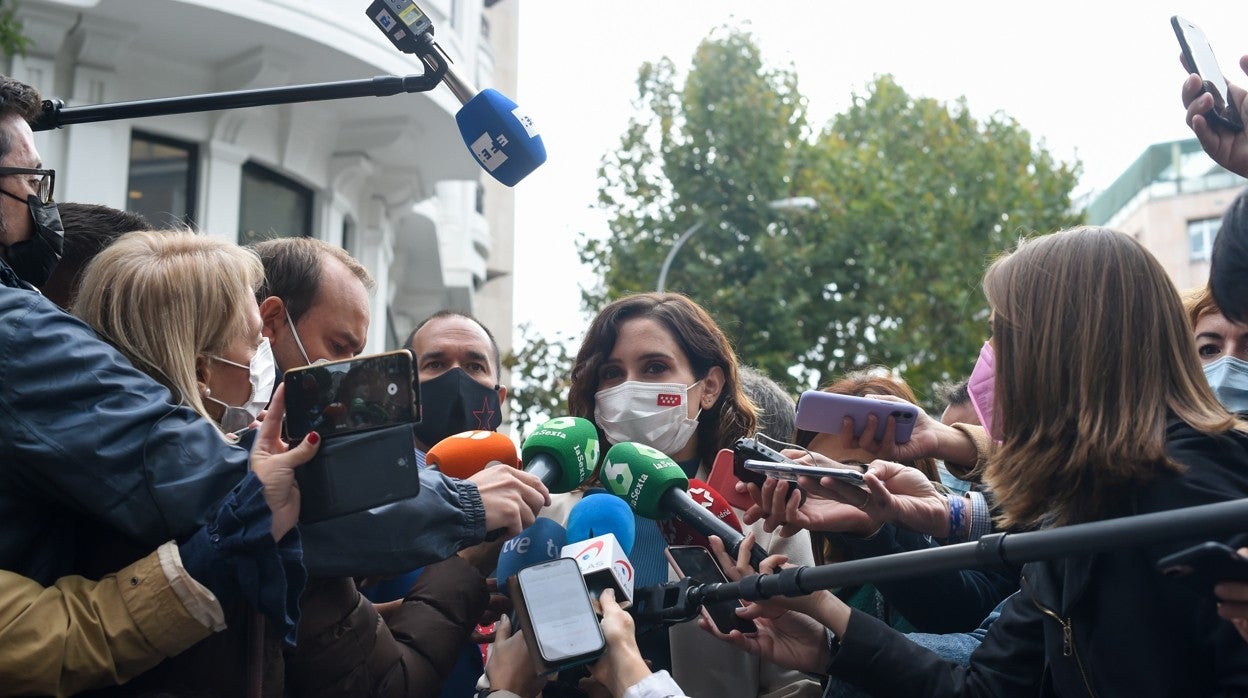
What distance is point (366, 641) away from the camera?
3.00 metres

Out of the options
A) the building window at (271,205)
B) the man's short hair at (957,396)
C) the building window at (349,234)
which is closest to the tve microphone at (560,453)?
the man's short hair at (957,396)

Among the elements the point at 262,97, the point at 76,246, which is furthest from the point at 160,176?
the point at 262,97

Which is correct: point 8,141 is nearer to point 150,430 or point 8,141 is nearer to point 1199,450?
point 150,430

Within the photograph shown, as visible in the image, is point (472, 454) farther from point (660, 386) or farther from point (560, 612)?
point (660, 386)

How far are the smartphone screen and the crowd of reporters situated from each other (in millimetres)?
41

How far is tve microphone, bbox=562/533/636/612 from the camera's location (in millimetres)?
3125

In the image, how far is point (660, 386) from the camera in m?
4.27

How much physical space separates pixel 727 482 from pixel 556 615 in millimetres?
966

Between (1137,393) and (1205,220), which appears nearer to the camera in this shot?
(1137,393)

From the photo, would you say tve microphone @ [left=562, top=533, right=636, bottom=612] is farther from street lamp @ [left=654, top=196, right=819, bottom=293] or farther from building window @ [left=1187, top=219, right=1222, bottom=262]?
building window @ [left=1187, top=219, right=1222, bottom=262]

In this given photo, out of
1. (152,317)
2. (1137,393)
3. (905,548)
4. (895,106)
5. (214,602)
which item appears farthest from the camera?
(895,106)

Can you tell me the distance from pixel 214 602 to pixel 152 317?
0.76m

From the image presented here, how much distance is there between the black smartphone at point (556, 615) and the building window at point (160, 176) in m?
8.24

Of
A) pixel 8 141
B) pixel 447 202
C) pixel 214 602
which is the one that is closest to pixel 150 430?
pixel 214 602
